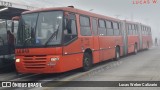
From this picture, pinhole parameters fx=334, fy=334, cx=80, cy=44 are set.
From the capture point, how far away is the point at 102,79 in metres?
12.3

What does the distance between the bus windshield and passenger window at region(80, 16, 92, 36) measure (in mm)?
2018

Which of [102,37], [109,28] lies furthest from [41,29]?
[109,28]

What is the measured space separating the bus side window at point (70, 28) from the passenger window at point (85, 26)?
Result: 2.87 feet

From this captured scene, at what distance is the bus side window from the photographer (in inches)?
518

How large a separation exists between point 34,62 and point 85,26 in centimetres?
358

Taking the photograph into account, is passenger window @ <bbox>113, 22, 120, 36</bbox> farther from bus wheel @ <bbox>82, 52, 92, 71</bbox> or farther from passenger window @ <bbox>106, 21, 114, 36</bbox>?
bus wheel @ <bbox>82, 52, 92, 71</bbox>

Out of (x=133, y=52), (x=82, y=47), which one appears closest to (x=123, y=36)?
(x=133, y=52)

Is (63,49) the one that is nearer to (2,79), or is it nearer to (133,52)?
(2,79)

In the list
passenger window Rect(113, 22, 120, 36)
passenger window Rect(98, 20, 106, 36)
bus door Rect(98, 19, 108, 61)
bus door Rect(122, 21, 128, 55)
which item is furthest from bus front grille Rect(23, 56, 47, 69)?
bus door Rect(122, 21, 128, 55)

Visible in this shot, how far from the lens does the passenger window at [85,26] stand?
15008mm

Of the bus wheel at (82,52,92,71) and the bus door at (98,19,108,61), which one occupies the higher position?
the bus door at (98,19,108,61)

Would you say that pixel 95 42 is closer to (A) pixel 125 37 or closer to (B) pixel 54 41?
(B) pixel 54 41

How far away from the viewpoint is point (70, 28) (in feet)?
44.6

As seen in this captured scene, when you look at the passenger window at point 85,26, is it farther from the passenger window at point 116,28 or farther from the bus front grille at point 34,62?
the passenger window at point 116,28
